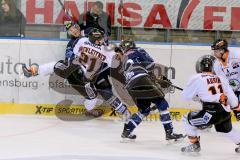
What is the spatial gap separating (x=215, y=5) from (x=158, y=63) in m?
1.03

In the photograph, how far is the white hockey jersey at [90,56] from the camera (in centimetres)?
625

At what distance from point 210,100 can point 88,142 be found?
127 centimetres

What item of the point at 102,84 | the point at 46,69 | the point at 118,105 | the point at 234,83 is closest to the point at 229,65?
the point at 234,83

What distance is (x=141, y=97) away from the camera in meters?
5.32

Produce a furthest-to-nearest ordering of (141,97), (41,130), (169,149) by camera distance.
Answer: (41,130) < (141,97) < (169,149)

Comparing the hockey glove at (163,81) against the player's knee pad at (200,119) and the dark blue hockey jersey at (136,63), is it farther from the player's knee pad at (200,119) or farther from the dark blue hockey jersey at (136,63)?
the player's knee pad at (200,119)

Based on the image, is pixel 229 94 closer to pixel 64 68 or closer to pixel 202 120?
pixel 202 120

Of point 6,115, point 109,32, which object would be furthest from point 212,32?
point 6,115

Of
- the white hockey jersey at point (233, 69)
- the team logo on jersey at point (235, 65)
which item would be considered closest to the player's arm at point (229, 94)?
the white hockey jersey at point (233, 69)

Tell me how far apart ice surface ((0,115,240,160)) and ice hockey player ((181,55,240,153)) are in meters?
0.26

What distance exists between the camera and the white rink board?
6.66 m

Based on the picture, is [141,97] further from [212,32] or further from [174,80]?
[212,32]

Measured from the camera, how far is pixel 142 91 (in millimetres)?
5316

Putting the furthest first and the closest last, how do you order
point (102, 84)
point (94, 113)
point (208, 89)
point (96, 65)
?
point (94, 113) → point (102, 84) → point (96, 65) → point (208, 89)
